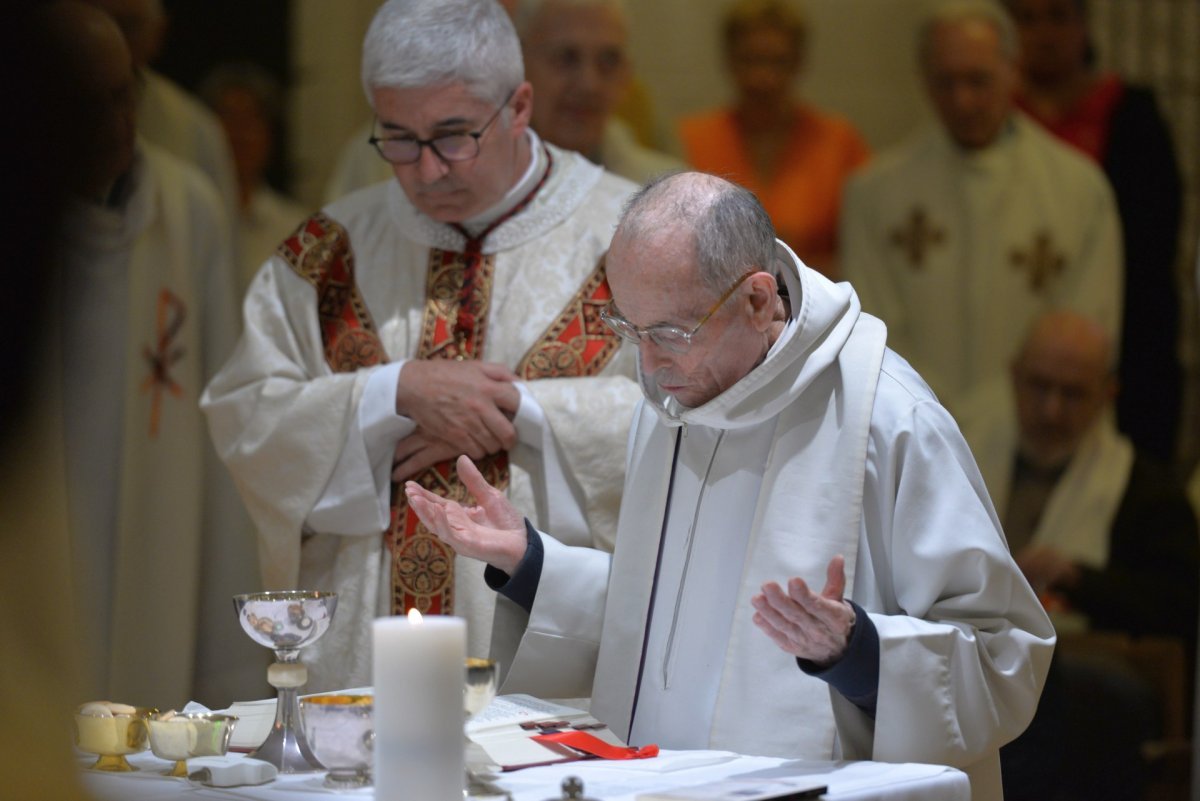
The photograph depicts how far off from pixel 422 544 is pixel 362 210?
2.93 ft

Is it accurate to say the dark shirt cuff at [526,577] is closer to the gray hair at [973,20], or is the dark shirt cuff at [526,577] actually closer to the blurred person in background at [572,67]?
the blurred person in background at [572,67]

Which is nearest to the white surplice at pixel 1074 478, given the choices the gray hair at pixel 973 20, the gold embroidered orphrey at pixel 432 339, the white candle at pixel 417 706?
the gray hair at pixel 973 20

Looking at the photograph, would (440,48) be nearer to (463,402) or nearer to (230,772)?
(463,402)

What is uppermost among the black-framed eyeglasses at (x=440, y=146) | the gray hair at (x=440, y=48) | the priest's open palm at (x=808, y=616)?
the gray hair at (x=440, y=48)

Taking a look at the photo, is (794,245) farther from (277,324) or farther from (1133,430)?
(277,324)

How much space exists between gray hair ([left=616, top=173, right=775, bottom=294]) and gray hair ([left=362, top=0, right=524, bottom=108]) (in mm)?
946

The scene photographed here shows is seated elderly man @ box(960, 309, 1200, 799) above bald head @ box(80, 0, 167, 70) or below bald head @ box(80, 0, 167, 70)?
below

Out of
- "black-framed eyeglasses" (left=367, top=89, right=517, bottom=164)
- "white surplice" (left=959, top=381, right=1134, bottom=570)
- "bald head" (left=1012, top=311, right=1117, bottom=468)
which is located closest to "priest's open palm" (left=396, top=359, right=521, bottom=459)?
"black-framed eyeglasses" (left=367, top=89, right=517, bottom=164)

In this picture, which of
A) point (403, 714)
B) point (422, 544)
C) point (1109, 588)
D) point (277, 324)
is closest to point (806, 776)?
point (403, 714)

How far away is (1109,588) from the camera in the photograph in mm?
7031

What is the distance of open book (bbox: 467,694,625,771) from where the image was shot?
2729 mm

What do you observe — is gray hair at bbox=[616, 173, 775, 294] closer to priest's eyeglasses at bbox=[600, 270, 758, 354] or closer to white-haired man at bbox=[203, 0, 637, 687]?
priest's eyeglasses at bbox=[600, 270, 758, 354]

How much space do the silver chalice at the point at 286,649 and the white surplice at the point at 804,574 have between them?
70cm

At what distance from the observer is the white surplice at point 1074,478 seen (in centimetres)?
707
